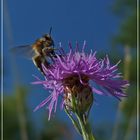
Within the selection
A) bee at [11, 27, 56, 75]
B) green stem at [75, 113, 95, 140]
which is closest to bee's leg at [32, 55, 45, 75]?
bee at [11, 27, 56, 75]

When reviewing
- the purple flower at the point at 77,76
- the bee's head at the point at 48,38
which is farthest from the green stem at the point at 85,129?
the bee's head at the point at 48,38

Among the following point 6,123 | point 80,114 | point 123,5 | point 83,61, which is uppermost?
point 123,5

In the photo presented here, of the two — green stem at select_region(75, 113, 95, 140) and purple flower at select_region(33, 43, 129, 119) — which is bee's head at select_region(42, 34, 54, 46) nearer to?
purple flower at select_region(33, 43, 129, 119)

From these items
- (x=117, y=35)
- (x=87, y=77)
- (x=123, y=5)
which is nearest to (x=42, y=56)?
(x=87, y=77)

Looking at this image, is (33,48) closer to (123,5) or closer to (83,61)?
(83,61)

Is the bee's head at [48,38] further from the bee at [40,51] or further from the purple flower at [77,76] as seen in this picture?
the purple flower at [77,76]
